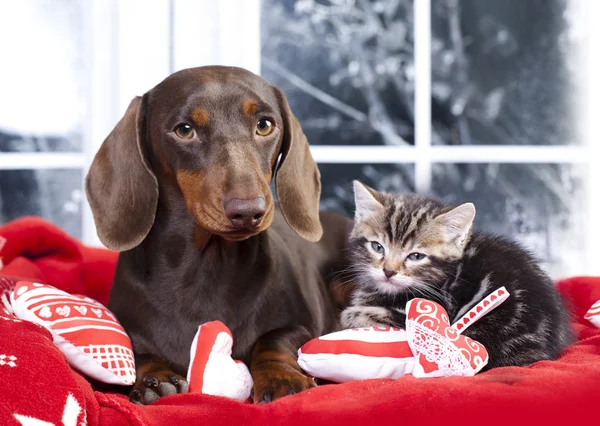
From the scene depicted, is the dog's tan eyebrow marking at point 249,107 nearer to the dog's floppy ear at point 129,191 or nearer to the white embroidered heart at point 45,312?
the dog's floppy ear at point 129,191

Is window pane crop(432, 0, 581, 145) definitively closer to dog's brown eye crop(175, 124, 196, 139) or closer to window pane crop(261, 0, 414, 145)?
window pane crop(261, 0, 414, 145)

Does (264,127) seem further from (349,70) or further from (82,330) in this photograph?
(349,70)

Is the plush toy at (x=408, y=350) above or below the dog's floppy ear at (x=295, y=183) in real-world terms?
below

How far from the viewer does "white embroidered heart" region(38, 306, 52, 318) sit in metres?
1.66

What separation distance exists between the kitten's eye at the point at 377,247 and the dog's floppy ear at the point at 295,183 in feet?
0.49

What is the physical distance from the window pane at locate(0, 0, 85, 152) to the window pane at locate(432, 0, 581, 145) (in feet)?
5.51

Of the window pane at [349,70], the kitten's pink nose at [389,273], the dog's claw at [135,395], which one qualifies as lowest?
the dog's claw at [135,395]

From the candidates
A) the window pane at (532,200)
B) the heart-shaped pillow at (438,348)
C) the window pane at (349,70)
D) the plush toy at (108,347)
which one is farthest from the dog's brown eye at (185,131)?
the window pane at (532,200)

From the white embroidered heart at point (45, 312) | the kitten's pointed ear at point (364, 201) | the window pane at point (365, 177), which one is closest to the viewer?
the white embroidered heart at point (45, 312)

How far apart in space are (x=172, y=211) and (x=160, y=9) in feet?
5.11

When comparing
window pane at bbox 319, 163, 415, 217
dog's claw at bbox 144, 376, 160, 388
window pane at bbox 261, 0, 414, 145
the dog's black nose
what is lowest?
dog's claw at bbox 144, 376, 160, 388

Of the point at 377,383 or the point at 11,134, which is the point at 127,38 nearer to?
the point at 11,134

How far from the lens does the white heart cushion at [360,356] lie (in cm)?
159

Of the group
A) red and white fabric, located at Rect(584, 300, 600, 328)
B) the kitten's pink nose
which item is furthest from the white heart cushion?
red and white fabric, located at Rect(584, 300, 600, 328)
